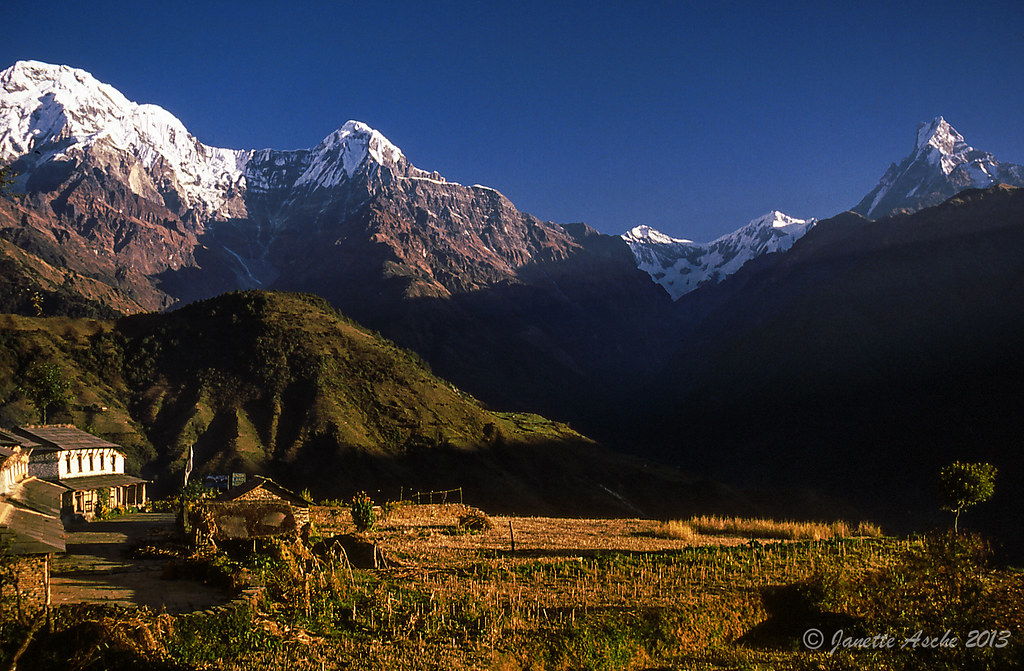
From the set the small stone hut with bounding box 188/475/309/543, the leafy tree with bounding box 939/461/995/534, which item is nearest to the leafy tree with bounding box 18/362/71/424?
the small stone hut with bounding box 188/475/309/543

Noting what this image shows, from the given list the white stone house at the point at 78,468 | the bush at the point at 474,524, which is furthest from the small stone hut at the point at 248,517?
the white stone house at the point at 78,468

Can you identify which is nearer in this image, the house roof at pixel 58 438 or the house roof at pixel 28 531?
the house roof at pixel 28 531

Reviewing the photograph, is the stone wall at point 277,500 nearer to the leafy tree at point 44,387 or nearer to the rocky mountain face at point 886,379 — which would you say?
the leafy tree at point 44,387

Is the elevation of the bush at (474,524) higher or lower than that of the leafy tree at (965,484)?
lower

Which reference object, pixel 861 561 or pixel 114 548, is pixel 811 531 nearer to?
pixel 861 561

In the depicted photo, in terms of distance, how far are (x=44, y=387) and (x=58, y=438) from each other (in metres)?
23.6

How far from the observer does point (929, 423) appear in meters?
93.7

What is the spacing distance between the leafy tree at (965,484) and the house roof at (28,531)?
32.1m

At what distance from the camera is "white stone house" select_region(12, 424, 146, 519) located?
4578cm

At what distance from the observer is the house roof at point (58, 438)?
4662cm

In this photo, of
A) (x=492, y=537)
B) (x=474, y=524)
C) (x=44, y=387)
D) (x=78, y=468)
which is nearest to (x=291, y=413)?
(x=44, y=387)

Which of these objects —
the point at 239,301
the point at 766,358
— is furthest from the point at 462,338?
the point at 239,301

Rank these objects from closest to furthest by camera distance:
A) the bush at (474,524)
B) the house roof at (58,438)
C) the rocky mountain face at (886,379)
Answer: the bush at (474,524) → the house roof at (58,438) → the rocky mountain face at (886,379)

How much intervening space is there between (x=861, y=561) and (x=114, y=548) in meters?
31.0
